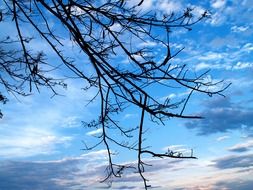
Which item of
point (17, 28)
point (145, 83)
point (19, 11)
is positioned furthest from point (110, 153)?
point (19, 11)

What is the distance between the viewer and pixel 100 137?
4.14 m

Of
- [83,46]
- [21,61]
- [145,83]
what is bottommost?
[145,83]

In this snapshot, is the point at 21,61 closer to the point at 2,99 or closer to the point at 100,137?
the point at 2,99

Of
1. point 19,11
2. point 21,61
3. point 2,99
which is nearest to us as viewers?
point 19,11

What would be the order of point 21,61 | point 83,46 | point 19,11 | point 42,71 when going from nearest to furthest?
point 83,46
point 19,11
point 42,71
point 21,61

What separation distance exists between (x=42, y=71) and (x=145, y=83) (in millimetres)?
1836

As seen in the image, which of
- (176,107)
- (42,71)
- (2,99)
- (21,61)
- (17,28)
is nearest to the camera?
(176,107)


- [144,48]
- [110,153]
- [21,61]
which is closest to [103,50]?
[144,48]

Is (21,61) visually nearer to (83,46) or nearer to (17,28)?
(17,28)

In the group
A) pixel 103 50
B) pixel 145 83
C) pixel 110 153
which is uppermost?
pixel 103 50

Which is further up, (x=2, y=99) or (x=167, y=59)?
(x=2, y=99)

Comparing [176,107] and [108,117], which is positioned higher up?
[108,117]

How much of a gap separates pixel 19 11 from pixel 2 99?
1.55 meters

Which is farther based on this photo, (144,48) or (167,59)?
(144,48)
